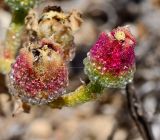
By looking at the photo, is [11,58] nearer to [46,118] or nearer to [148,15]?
[46,118]

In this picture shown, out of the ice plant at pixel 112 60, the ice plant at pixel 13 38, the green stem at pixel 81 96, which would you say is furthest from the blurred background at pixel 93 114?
the ice plant at pixel 112 60

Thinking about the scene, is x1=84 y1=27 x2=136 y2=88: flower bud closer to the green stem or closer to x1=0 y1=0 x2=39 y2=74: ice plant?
the green stem

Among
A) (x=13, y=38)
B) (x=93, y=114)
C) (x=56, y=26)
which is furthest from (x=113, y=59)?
(x=93, y=114)

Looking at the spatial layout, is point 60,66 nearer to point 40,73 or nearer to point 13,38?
point 40,73

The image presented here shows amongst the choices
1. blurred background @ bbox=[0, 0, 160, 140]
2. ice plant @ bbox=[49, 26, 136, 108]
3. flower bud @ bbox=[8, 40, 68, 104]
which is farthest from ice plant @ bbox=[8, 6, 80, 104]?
blurred background @ bbox=[0, 0, 160, 140]

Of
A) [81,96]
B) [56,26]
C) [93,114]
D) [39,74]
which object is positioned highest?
[56,26]

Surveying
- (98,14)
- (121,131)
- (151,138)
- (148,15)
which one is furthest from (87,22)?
(151,138)

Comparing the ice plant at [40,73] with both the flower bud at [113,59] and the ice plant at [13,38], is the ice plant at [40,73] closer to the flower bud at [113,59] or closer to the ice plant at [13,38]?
the flower bud at [113,59]

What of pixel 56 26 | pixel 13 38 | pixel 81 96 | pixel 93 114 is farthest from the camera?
pixel 93 114
